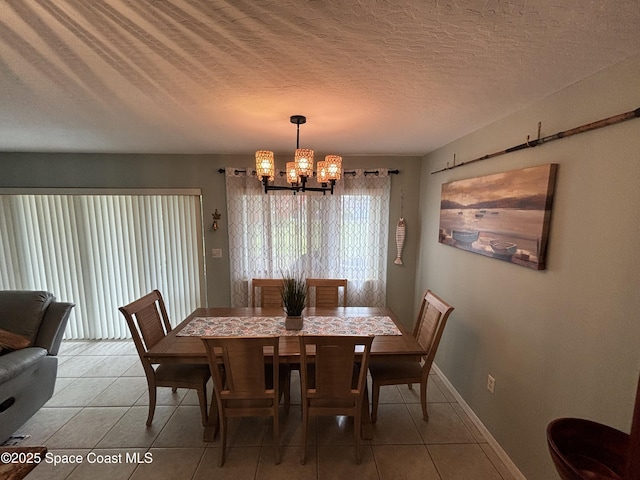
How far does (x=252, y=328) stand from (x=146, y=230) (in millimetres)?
2135

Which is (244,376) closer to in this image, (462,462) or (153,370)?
(153,370)

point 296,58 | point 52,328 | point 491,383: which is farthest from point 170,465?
point 296,58

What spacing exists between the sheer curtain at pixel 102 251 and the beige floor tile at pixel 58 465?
167 centimetres

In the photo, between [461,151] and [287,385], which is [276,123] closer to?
[461,151]

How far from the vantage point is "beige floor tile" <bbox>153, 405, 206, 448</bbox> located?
1832 mm

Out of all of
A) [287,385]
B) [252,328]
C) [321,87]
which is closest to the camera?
[321,87]

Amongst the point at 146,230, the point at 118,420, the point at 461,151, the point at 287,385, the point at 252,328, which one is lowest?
the point at 118,420

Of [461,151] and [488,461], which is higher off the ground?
[461,151]

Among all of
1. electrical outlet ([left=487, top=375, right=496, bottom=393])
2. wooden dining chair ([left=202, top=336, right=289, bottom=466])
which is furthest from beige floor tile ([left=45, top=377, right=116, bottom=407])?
electrical outlet ([left=487, top=375, right=496, bottom=393])

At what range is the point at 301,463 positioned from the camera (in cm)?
167

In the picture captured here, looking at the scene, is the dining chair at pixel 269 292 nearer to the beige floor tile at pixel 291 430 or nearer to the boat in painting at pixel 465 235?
the beige floor tile at pixel 291 430

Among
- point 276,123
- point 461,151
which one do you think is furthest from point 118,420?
point 461,151

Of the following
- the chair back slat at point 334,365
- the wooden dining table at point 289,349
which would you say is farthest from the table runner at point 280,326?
the chair back slat at point 334,365

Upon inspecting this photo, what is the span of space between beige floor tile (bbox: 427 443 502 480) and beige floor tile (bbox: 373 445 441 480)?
6cm
